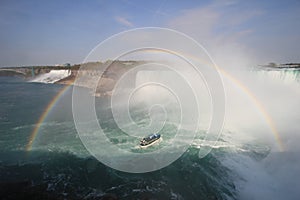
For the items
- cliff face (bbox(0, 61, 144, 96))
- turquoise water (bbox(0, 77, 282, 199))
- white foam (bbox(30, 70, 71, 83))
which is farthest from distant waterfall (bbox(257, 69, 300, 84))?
white foam (bbox(30, 70, 71, 83))

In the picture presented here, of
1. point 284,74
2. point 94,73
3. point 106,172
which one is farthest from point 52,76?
point 284,74

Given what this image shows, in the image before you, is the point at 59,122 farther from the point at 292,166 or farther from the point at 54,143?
the point at 292,166

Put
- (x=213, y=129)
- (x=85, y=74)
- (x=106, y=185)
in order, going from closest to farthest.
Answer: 1. (x=106, y=185)
2. (x=213, y=129)
3. (x=85, y=74)

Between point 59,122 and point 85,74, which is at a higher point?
point 85,74

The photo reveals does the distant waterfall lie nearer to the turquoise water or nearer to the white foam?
the turquoise water

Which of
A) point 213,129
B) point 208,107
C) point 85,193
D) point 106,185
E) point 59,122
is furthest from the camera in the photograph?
point 208,107

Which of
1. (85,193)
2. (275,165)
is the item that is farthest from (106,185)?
(275,165)

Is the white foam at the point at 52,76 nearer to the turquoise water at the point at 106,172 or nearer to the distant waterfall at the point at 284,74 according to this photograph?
the turquoise water at the point at 106,172

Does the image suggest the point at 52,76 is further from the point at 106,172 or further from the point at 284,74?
the point at 284,74
